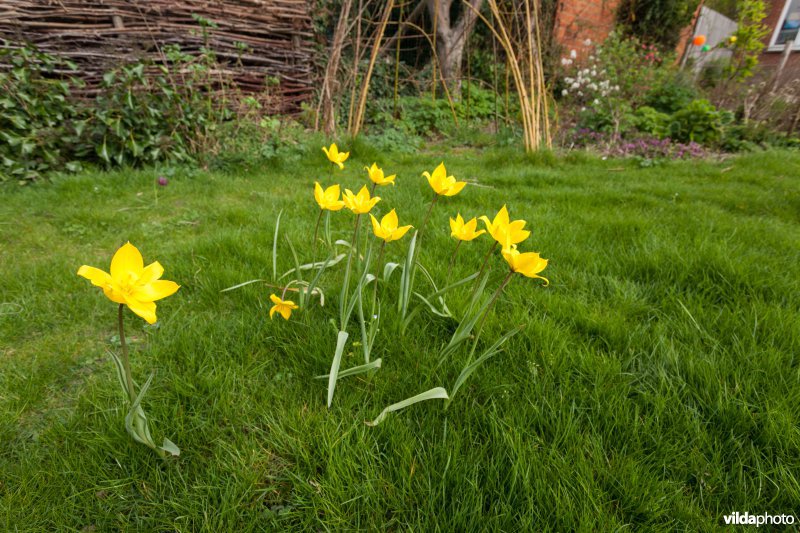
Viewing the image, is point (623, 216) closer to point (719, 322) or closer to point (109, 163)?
point (719, 322)

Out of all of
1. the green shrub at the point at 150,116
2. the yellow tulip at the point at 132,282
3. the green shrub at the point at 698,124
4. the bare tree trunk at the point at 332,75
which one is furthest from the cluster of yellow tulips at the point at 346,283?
the green shrub at the point at 698,124

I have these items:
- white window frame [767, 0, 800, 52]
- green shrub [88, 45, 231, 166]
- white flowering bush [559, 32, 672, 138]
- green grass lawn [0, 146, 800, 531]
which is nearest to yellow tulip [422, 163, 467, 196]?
green grass lawn [0, 146, 800, 531]

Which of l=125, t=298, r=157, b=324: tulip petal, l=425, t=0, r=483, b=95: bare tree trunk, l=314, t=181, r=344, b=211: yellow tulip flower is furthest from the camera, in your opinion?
l=425, t=0, r=483, b=95: bare tree trunk

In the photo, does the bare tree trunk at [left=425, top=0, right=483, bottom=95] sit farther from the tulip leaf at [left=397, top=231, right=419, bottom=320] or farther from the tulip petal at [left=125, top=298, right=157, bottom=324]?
the tulip petal at [left=125, top=298, right=157, bottom=324]

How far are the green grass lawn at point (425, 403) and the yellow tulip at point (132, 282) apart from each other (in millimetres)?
435

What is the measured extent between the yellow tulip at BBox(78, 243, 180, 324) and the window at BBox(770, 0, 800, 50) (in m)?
17.5

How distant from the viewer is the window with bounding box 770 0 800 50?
454 inches

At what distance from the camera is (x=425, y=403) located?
3.36 ft

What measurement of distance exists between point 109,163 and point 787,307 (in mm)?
4521

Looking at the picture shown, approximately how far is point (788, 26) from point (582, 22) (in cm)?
945

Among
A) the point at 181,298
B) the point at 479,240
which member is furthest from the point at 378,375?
the point at 479,240

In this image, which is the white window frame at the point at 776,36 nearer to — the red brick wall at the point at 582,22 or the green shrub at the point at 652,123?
the red brick wall at the point at 582,22

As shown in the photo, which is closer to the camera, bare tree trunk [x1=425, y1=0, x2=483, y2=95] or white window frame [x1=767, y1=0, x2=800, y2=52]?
bare tree trunk [x1=425, y1=0, x2=483, y2=95]

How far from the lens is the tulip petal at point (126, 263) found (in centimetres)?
66
